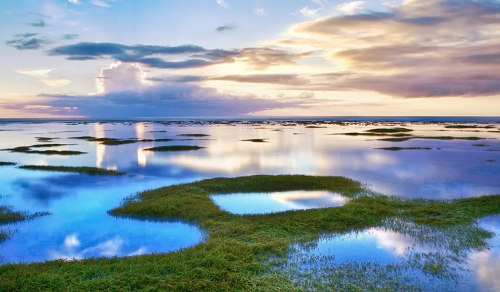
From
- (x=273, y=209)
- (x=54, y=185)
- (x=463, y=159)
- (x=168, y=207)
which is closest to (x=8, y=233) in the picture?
(x=168, y=207)

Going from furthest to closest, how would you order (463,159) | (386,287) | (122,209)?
1. (463,159)
2. (122,209)
3. (386,287)

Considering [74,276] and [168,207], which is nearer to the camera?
[74,276]

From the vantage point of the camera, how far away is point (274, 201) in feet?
66.8

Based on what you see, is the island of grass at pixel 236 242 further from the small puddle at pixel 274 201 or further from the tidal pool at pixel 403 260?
the small puddle at pixel 274 201

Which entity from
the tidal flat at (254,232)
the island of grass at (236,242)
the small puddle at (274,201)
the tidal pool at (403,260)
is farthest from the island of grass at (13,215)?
the tidal pool at (403,260)

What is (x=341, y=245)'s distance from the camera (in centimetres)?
1303

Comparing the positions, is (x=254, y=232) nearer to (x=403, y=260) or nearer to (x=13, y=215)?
(x=403, y=260)

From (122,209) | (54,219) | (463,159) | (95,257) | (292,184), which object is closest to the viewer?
(95,257)

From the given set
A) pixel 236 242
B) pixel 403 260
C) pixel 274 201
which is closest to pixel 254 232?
pixel 236 242

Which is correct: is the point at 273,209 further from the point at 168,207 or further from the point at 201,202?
the point at 168,207

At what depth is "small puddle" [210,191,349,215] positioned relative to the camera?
18.6 m

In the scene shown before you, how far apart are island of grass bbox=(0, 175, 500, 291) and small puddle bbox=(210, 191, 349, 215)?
95 cm

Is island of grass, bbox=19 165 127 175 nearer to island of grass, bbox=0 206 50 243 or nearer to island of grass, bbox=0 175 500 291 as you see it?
island of grass, bbox=0 175 500 291

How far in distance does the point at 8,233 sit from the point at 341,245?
1504 cm
